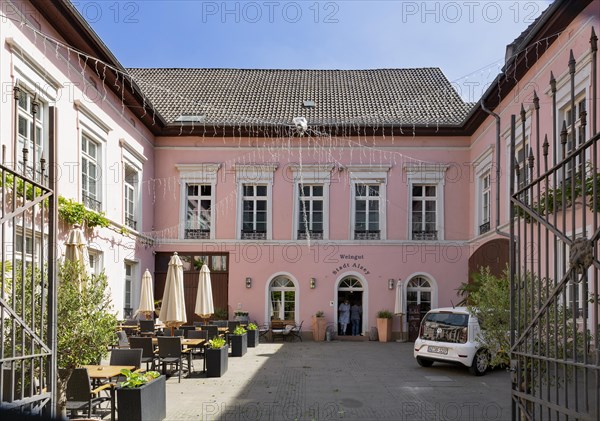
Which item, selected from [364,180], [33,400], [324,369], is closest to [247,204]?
[364,180]

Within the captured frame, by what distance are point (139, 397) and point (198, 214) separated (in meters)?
16.2

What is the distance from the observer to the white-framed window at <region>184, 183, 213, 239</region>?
23.6m

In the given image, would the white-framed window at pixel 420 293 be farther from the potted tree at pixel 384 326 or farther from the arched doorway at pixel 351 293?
the arched doorway at pixel 351 293

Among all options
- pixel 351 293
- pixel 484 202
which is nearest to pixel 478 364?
pixel 484 202

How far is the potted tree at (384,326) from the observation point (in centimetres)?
2272

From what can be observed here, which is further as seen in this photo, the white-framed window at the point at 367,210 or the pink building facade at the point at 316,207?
the white-framed window at the point at 367,210

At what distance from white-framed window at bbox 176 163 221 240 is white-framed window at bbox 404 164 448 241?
7592 mm

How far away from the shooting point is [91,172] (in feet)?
57.5

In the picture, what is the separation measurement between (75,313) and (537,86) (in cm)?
1295

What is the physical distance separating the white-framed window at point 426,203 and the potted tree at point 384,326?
3098mm

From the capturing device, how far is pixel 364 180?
23.6 meters

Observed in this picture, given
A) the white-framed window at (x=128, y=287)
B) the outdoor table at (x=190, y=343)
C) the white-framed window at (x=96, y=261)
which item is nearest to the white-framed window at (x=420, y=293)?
the white-framed window at (x=128, y=287)

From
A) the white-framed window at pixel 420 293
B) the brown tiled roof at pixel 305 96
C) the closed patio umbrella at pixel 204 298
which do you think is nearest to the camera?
the closed patio umbrella at pixel 204 298

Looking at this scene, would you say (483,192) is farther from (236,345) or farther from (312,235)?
(236,345)
